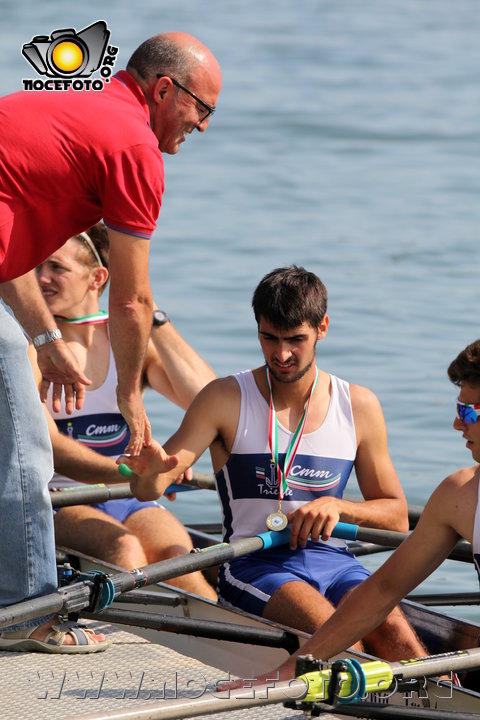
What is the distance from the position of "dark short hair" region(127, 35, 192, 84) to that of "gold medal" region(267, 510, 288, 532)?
155cm

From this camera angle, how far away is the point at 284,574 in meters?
4.66

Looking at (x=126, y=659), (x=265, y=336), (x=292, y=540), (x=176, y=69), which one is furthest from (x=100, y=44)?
(x=126, y=659)

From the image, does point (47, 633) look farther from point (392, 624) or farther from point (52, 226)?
point (52, 226)

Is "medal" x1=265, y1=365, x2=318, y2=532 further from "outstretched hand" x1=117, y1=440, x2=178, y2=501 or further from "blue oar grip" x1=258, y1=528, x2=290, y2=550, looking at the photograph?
"outstretched hand" x1=117, y1=440, x2=178, y2=501

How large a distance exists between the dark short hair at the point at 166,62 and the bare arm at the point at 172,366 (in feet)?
5.72

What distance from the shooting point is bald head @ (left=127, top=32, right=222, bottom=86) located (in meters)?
4.37

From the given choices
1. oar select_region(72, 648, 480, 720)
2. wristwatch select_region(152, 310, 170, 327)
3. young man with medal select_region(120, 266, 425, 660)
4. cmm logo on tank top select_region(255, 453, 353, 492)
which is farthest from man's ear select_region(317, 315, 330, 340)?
oar select_region(72, 648, 480, 720)

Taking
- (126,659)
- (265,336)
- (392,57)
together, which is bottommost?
(126,659)

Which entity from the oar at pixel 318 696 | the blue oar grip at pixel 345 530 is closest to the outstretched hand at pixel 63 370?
the blue oar grip at pixel 345 530

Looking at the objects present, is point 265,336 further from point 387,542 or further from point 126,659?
point 126,659

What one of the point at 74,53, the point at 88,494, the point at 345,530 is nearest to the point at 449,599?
the point at 345,530

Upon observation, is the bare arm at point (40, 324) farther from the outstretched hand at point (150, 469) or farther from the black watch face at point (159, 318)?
the black watch face at point (159, 318)

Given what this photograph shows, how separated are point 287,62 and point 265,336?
1723 cm

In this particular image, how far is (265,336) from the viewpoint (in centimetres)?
484
